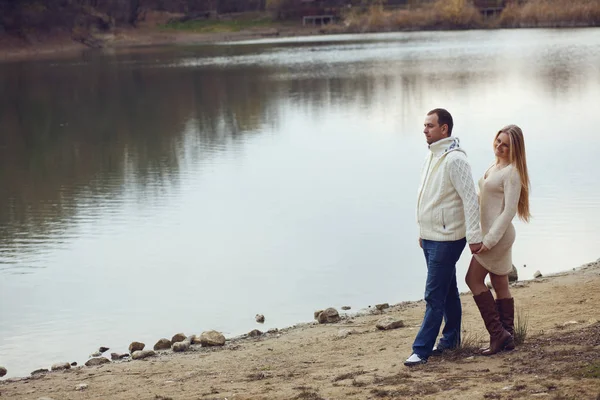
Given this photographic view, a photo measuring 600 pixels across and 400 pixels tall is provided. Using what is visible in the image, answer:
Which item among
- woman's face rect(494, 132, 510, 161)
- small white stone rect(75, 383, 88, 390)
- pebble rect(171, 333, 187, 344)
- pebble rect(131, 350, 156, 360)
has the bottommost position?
pebble rect(171, 333, 187, 344)

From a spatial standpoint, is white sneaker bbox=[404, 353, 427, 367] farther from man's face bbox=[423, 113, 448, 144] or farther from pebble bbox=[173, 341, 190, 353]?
pebble bbox=[173, 341, 190, 353]

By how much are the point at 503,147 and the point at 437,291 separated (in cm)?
98

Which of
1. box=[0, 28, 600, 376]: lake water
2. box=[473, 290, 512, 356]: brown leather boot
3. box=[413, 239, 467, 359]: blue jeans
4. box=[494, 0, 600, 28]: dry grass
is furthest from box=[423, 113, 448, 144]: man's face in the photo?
box=[494, 0, 600, 28]: dry grass

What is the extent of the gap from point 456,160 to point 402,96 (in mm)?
24335

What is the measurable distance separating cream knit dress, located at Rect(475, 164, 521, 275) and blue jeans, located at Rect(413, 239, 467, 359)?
0.18 metres

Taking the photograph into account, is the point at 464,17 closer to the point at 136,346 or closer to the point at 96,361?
the point at 136,346

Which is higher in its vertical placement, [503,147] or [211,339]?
[503,147]

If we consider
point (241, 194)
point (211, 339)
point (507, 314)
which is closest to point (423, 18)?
point (241, 194)

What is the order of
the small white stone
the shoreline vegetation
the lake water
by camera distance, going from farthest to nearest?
the shoreline vegetation
the lake water
the small white stone

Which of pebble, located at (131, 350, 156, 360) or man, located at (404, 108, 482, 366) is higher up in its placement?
man, located at (404, 108, 482, 366)

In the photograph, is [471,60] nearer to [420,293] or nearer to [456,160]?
[420,293]

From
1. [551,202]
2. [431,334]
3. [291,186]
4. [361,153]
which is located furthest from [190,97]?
[431,334]

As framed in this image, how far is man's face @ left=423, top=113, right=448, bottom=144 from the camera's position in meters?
6.05

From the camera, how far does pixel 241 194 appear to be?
54.3ft
